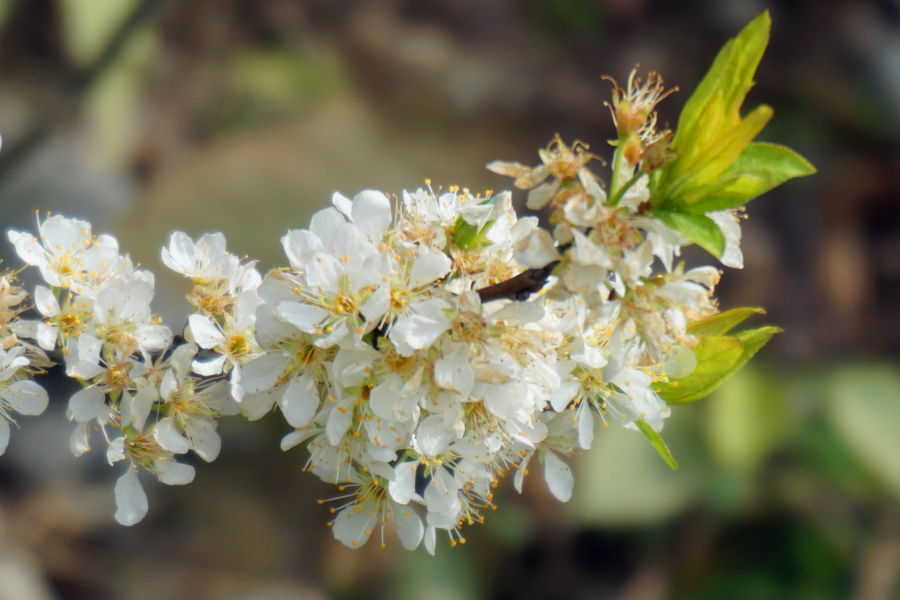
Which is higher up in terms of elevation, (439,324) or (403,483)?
(439,324)

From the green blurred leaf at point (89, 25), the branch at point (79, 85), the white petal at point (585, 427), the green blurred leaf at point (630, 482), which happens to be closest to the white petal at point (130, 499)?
the white petal at point (585, 427)

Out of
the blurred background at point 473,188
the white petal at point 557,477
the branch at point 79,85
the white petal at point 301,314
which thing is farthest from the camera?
the blurred background at point 473,188

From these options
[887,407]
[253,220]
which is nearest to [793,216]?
[887,407]

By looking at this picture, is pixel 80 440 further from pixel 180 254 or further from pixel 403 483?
pixel 403 483

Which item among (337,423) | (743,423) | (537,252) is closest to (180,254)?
(337,423)

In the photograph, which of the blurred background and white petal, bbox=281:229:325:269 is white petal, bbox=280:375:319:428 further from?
the blurred background

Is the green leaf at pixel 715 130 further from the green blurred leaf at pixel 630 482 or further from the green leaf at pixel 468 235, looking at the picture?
the green blurred leaf at pixel 630 482
